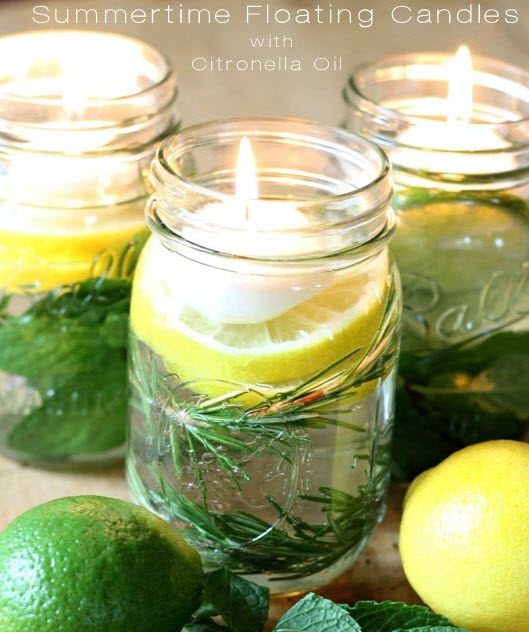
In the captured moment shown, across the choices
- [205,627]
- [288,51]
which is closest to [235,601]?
[205,627]

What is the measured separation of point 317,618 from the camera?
61 cm

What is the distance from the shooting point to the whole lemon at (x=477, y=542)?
623mm

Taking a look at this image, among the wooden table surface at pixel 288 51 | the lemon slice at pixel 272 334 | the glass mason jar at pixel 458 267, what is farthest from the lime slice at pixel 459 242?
→ the wooden table surface at pixel 288 51

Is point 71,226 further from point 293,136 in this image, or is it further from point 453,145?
point 453,145

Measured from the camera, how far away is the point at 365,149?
2.23 ft

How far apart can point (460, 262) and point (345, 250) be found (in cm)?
16

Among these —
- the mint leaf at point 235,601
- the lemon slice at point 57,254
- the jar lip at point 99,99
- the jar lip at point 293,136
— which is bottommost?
the mint leaf at point 235,601

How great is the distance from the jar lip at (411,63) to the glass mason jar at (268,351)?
67mm

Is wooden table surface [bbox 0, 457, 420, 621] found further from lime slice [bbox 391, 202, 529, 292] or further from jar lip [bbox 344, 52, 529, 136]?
jar lip [bbox 344, 52, 529, 136]

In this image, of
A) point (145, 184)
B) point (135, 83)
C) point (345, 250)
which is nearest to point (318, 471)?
point (345, 250)

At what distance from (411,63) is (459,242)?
19 centimetres

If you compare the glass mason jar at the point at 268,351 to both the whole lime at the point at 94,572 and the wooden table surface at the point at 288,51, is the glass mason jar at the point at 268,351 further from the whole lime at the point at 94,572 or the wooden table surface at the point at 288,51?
the wooden table surface at the point at 288,51

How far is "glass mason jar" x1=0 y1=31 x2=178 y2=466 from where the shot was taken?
745 millimetres

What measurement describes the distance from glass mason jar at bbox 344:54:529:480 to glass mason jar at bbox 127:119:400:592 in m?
0.07
